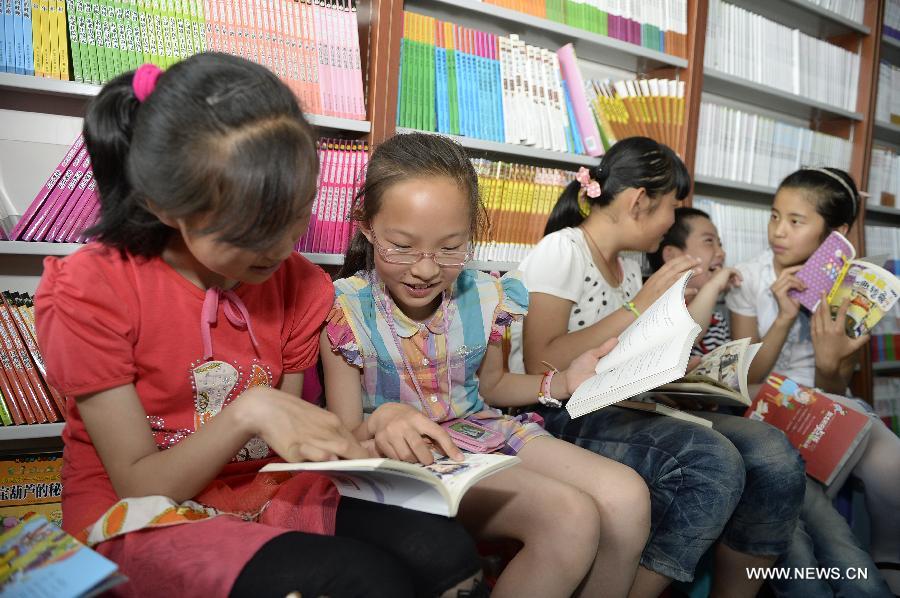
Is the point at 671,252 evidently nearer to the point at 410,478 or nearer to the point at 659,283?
the point at 659,283

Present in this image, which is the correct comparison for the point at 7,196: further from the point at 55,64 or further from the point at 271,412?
the point at 271,412

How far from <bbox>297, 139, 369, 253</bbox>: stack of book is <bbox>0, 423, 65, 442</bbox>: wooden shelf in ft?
2.09

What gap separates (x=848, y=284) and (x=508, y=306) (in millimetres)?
1176

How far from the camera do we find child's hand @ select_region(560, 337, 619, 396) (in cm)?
130

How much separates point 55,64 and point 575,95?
1.37m

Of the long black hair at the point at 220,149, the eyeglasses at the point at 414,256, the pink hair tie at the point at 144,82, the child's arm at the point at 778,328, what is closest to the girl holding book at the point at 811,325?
the child's arm at the point at 778,328

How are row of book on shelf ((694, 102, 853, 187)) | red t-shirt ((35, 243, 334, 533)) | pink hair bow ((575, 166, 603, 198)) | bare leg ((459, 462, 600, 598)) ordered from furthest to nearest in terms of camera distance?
row of book on shelf ((694, 102, 853, 187)), pink hair bow ((575, 166, 603, 198)), bare leg ((459, 462, 600, 598)), red t-shirt ((35, 243, 334, 533))

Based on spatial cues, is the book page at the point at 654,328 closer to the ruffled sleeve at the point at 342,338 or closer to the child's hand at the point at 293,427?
the ruffled sleeve at the point at 342,338

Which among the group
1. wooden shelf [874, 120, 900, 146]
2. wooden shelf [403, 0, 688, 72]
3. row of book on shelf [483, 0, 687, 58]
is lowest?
wooden shelf [874, 120, 900, 146]

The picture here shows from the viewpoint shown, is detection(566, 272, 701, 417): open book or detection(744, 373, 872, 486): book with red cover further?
detection(744, 373, 872, 486): book with red cover

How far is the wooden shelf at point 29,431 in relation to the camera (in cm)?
129

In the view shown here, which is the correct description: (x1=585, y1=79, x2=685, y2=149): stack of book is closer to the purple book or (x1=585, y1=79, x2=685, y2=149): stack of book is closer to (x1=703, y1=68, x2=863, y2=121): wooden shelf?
(x1=703, y1=68, x2=863, y2=121): wooden shelf

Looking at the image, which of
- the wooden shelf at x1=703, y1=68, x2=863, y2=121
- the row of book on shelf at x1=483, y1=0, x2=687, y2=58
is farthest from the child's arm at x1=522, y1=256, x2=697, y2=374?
the wooden shelf at x1=703, y1=68, x2=863, y2=121

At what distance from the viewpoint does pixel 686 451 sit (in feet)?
4.18
